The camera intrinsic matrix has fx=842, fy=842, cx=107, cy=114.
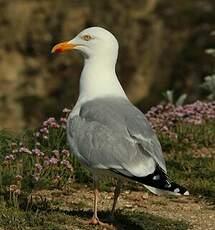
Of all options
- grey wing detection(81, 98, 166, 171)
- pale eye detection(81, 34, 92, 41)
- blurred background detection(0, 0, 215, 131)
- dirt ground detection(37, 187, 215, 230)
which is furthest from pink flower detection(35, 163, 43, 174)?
blurred background detection(0, 0, 215, 131)

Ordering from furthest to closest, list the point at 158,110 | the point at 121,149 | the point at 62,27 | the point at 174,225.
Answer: the point at 62,27
the point at 158,110
the point at 174,225
the point at 121,149

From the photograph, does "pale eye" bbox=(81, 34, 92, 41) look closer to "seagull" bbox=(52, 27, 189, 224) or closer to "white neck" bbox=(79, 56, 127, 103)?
→ "seagull" bbox=(52, 27, 189, 224)

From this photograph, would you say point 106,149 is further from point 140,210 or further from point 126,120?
point 140,210

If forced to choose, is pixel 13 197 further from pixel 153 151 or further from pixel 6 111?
pixel 6 111

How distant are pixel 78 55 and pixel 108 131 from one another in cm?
1160

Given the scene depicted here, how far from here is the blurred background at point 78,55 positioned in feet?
54.7

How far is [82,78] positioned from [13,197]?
1036 millimetres

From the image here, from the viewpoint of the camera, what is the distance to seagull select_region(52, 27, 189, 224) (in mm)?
5447

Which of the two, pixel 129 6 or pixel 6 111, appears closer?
pixel 6 111

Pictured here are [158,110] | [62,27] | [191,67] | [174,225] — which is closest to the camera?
[174,225]

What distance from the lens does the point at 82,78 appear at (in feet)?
21.0

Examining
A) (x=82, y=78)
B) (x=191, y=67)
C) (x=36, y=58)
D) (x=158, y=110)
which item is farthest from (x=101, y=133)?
(x=36, y=58)

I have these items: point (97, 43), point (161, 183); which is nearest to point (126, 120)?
point (161, 183)

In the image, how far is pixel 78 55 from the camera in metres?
17.2
